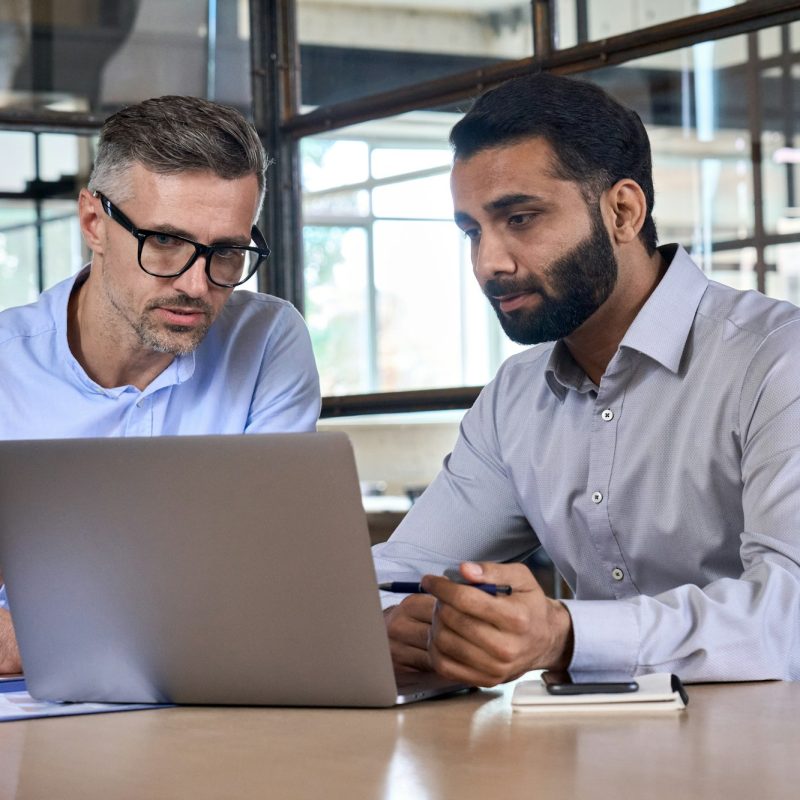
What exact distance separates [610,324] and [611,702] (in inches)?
32.4

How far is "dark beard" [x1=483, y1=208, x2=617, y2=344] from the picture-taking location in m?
1.80

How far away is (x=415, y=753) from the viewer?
3.34ft

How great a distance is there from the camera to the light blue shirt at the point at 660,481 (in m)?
1.36

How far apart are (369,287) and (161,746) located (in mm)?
2705

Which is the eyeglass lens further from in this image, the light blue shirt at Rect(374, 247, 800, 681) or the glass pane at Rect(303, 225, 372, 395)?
the glass pane at Rect(303, 225, 372, 395)

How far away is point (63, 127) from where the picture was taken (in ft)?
11.9

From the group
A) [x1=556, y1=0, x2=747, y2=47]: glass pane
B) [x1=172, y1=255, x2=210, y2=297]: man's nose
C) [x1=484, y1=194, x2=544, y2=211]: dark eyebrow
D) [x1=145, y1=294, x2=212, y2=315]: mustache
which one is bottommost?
[x1=145, y1=294, x2=212, y2=315]: mustache

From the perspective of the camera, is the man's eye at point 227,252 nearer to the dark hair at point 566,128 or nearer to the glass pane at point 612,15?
the dark hair at point 566,128

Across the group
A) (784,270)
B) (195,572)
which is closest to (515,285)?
(195,572)

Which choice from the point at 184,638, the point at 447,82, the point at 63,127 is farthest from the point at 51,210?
the point at 184,638

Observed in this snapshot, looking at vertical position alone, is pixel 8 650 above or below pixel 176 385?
below

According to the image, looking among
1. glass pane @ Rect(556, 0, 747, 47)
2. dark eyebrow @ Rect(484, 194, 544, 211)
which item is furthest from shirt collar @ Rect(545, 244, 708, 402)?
glass pane @ Rect(556, 0, 747, 47)

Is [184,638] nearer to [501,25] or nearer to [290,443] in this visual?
[290,443]

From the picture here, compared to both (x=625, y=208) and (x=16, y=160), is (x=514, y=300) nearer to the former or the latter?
(x=625, y=208)
